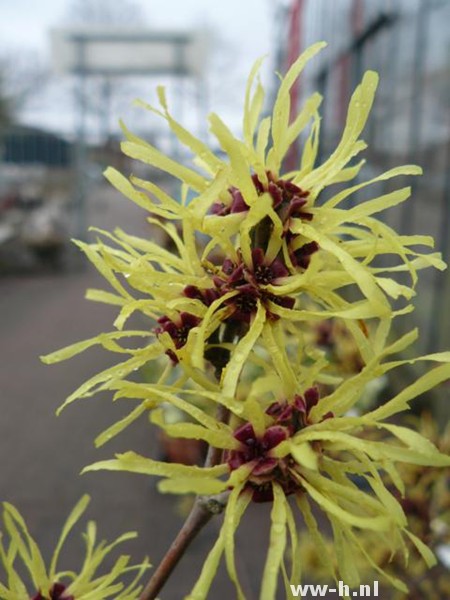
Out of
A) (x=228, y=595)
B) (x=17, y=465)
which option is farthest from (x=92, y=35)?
(x=228, y=595)

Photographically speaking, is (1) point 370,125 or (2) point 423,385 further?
(1) point 370,125

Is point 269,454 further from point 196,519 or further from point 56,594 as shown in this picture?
point 56,594

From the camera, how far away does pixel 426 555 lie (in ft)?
1.12

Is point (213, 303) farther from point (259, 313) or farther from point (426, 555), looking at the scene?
point (426, 555)

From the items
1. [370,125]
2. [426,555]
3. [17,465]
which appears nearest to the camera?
[426,555]

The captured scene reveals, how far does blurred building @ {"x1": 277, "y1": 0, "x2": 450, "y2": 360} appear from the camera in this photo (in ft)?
7.46

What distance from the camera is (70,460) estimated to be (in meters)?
2.47

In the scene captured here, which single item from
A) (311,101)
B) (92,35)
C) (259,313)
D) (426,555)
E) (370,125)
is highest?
(92,35)

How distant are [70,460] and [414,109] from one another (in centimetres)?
176

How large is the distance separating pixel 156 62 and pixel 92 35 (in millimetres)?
585

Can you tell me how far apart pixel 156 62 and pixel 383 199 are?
623 centimetres

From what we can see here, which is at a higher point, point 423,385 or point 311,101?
point 311,101

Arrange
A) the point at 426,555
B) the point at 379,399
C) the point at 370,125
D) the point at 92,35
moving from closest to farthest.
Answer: the point at 426,555 < the point at 379,399 < the point at 370,125 < the point at 92,35

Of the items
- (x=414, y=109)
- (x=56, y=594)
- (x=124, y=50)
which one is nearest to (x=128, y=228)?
(x=124, y=50)
